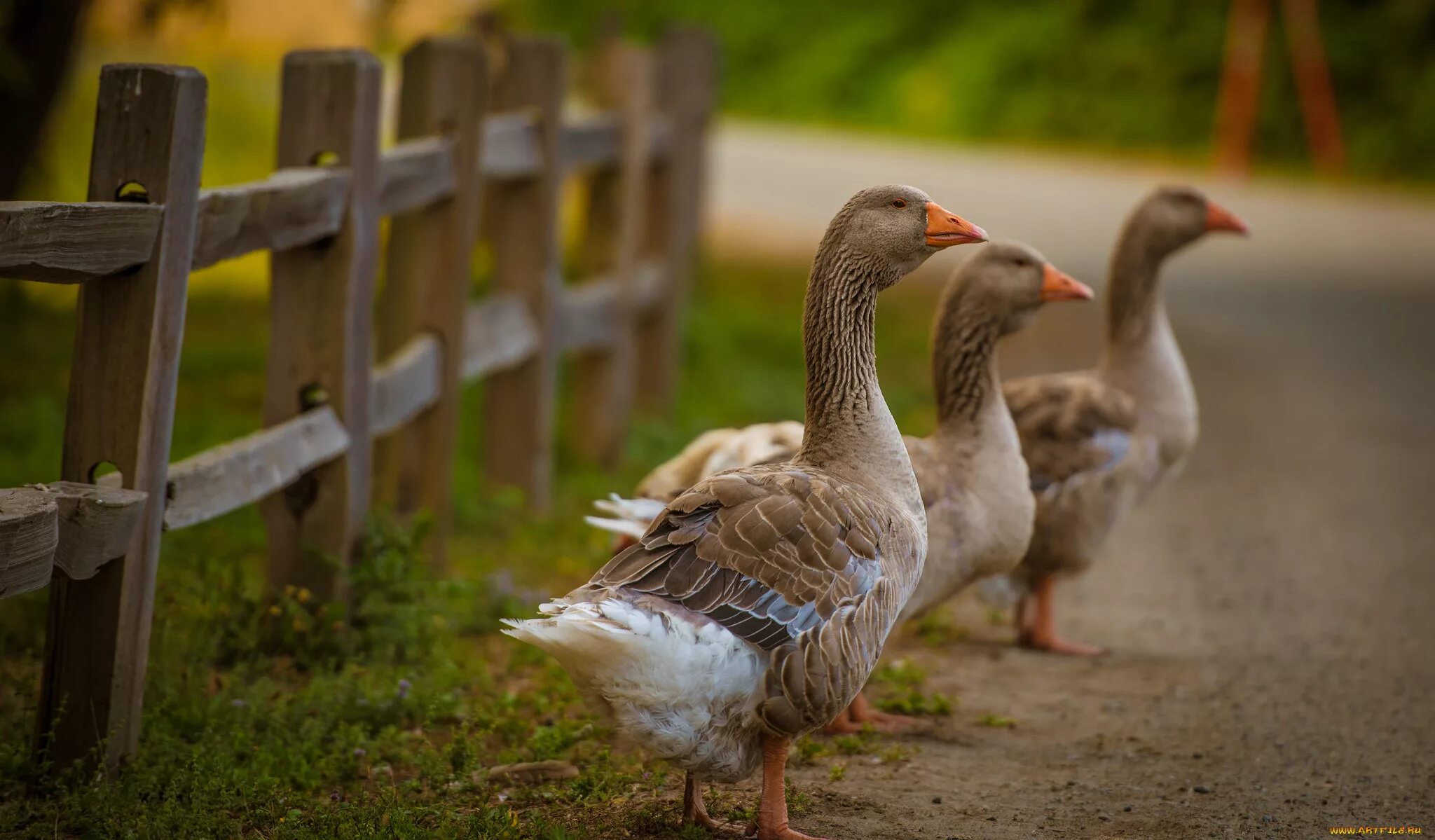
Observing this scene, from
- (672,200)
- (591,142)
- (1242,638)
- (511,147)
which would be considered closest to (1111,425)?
(1242,638)

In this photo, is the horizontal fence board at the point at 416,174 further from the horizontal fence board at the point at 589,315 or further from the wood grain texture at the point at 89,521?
the wood grain texture at the point at 89,521

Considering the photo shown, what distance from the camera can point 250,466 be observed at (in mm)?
4484

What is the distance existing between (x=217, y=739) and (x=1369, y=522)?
5.92 m

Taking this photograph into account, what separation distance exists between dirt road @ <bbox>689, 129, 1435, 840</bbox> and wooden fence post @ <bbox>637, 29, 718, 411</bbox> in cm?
306

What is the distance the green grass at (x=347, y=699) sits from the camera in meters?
3.93

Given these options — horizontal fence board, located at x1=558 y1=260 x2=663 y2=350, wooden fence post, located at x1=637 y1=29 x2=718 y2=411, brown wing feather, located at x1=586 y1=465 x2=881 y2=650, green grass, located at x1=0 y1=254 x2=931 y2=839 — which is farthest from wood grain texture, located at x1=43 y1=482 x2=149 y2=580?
wooden fence post, located at x1=637 y1=29 x2=718 y2=411

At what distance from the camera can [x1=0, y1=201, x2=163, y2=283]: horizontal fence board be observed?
3396mm

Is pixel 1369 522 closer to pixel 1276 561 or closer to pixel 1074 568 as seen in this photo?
pixel 1276 561

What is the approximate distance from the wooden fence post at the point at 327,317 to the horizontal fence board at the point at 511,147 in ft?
→ 4.26

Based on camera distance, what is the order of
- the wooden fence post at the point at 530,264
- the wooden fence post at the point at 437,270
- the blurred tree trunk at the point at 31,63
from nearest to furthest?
1. the wooden fence post at the point at 437,270
2. the wooden fence post at the point at 530,264
3. the blurred tree trunk at the point at 31,63

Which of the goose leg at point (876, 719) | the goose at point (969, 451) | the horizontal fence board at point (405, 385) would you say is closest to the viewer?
the goose at point (969, 451)

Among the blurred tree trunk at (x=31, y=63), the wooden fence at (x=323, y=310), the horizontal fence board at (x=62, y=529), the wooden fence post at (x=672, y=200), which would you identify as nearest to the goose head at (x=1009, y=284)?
the wooden fence at (x=323, y=310)

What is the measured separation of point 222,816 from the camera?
3.89 meters

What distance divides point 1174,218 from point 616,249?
A: 322cm
